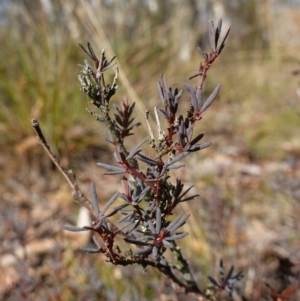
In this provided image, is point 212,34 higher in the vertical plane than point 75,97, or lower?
lower

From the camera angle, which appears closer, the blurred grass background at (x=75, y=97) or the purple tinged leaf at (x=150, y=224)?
the purple tinged leaf at (x=150, y=224)

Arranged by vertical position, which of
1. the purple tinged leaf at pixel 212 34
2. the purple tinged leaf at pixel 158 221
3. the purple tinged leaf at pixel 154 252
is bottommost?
the purple tinged leaf at pixel 154 252

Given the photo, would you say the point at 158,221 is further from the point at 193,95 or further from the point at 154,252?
the point at 193,95

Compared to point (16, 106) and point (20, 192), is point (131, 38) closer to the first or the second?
point (16, 106)

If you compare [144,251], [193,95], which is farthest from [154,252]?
[193,95]

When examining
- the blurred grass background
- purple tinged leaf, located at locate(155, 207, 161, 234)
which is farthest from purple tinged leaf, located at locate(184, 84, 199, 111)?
the blurred grass background

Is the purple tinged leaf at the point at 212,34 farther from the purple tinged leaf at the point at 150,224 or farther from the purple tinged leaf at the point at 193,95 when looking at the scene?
the purple tinged leaf at the point at 150,224

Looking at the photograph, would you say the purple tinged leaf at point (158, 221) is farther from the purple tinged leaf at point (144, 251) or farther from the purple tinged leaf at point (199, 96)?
the purple tinged leaf at point (199, 96)

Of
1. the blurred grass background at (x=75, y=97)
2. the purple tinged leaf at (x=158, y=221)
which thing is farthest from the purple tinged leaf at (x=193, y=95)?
the blurred grass background at (x=75, y=97)

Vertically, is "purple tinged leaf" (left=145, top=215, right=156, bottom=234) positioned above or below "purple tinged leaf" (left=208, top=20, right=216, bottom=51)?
below

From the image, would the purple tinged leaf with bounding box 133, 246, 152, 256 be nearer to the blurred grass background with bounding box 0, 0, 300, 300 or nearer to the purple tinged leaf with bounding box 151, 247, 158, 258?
the purple tinged leaf with bounding box 151, 247, 158, 258

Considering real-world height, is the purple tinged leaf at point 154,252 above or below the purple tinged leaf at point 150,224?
below

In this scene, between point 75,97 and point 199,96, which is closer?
point 199,96
